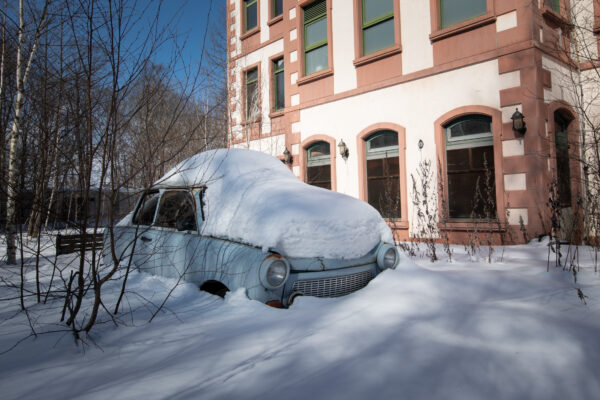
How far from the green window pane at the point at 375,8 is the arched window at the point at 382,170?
10.5ft

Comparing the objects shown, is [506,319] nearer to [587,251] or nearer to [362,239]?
[362,239]

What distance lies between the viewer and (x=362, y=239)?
344 cm

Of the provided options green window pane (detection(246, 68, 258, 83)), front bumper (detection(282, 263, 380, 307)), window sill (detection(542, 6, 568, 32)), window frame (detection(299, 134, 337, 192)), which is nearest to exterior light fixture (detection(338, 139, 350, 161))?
window frame (detection(299, 134, 337, 192))

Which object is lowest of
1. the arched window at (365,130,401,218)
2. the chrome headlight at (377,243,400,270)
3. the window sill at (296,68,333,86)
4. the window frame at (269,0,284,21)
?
the chrome headlight at (377,243,400,270)

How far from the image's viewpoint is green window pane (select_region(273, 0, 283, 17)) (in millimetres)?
12641

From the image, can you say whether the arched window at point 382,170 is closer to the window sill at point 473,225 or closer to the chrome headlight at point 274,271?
the window sill at point 473,225

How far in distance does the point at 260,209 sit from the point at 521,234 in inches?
239

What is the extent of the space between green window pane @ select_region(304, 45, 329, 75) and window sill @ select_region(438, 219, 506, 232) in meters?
6.08

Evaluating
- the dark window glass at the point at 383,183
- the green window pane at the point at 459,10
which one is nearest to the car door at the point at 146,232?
the dark window glass at the point at 383,183

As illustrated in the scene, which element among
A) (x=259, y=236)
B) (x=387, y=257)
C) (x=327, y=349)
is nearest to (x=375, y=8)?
(x=387, y=257)

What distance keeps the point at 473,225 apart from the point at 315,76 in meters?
6.31

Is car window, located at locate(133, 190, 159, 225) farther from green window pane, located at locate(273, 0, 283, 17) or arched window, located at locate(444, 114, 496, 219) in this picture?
green window pane, located at locate(273, 0, 283, 17)

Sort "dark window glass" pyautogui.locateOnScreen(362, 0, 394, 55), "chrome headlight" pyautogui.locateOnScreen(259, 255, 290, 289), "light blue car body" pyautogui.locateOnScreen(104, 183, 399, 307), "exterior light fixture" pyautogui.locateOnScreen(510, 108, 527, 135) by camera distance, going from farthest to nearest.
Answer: "dark window glass" pyautogui.locateOnScreen(362, 0, 394, 55) → "exterior light fixture" pyautogui.locateOnScreen(510, 108, 527, 135) → "light blue car body" pyautogui.locateOnScreen(104, 183, 399, 307) → "chrome headlight" pyautogui.locateOnScreen(259, 255, 290, 289)

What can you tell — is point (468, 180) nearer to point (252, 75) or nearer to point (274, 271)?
point (274, 271)
